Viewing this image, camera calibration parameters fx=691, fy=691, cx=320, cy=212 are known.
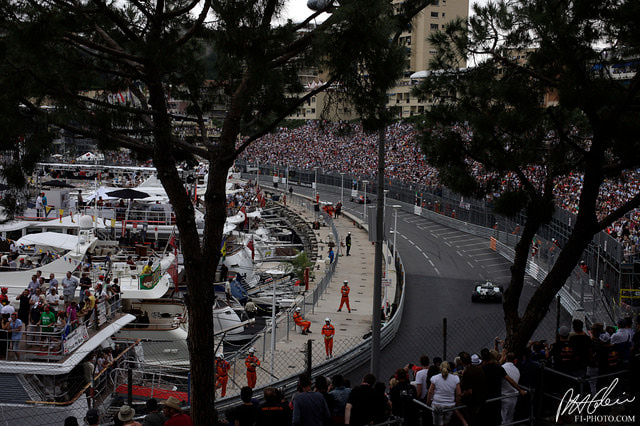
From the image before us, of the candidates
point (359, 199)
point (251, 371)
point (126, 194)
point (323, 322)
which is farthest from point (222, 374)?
point (359, 199)

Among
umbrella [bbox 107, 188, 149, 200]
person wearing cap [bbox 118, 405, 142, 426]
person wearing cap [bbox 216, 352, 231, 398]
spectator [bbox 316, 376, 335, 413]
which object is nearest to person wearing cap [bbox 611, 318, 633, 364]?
spectator [bbox 316, 376, 335, 413]

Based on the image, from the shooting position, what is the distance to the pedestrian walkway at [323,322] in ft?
64.5

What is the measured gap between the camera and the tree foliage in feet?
38.4

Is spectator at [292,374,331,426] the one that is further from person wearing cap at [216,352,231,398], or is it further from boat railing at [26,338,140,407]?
person wearing cap at [216,352,231,398]

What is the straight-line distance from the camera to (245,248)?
41.5m

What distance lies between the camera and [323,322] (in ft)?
87.2

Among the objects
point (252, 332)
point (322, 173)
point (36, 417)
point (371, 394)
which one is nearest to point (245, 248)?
point (252, 332)

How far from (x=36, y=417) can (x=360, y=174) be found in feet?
203

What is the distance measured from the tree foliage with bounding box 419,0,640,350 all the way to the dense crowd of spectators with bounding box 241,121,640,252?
13.4 meters

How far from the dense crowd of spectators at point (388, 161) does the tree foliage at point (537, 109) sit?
13.4 m

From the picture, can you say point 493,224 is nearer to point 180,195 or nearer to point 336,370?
point 336,370

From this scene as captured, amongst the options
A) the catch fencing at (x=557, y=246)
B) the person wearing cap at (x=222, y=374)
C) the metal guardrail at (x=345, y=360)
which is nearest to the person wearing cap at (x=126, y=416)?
the metal guardrail at (x=345, y=360)

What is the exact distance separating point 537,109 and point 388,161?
6129 cm

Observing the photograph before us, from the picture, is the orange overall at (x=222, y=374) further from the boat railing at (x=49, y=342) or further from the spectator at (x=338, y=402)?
the spectator at (x=338, y=402)
